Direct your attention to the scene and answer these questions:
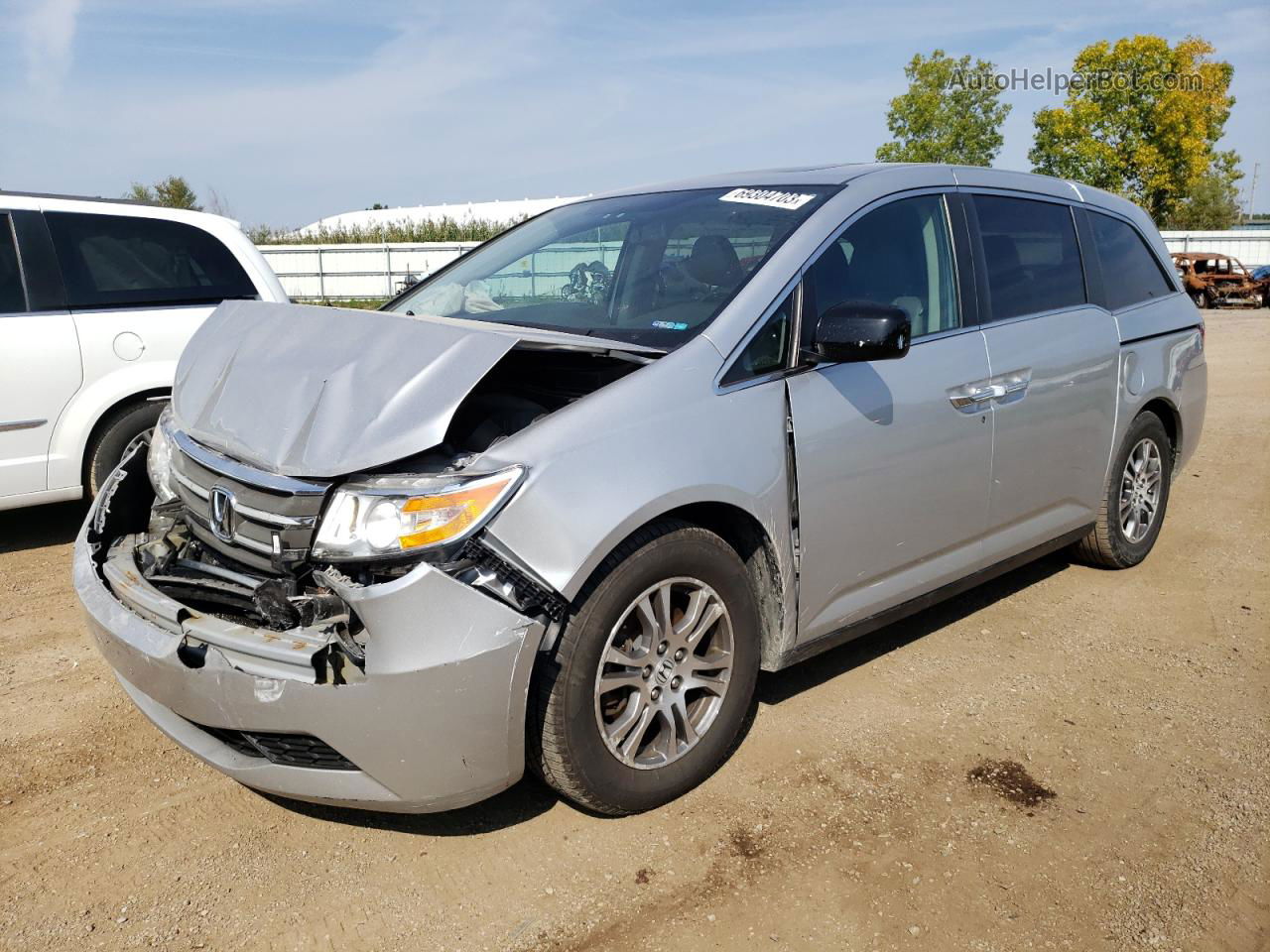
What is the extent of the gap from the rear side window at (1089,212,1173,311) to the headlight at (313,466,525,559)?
3304mm

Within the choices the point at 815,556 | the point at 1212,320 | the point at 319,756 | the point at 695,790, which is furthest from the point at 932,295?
the point at 1212,320

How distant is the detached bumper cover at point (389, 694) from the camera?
7.69 ft

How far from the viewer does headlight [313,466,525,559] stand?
7.88ft

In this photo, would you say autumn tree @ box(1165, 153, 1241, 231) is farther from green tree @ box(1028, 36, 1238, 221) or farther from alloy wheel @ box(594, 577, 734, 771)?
alloy wheel @ box(594, 577, 734, 771)

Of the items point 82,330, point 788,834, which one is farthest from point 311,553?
point 82,330

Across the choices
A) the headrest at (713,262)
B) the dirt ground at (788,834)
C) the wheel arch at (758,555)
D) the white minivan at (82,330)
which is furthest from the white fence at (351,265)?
the wheel arch at (758,555)

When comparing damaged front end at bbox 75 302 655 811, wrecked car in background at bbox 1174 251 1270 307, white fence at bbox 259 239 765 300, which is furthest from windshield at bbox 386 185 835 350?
wrecked car in background at bbox 1174 251 1270 307

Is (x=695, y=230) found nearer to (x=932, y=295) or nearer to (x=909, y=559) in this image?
(x=932, y=295)

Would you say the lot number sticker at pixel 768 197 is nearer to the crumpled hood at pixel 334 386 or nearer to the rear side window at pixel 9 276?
the crumpled hood at pixel 334 386

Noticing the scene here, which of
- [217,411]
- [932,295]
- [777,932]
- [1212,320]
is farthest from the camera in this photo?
[1212,320]

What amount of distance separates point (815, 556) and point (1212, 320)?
25.5m

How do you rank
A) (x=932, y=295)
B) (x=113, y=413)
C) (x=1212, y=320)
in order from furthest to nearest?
(x=1212, y=320)
(x=113, y=413)
(x=932, y=295)

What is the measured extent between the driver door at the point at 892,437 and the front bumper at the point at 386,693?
1.10 meters

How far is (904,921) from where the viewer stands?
97.7 inches
